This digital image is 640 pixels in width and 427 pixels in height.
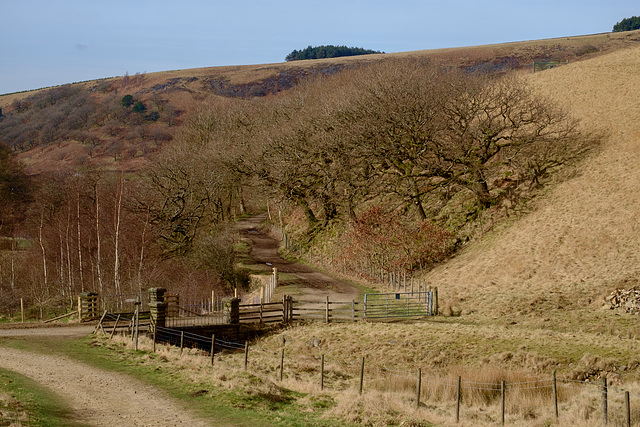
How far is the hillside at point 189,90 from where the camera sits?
131m

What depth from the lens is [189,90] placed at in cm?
18225

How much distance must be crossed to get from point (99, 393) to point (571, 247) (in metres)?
29.9

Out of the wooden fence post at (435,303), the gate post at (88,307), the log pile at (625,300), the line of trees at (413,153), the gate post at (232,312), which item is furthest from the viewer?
the line of trees at (413,153)

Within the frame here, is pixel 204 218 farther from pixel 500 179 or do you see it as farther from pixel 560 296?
pixel 560 296

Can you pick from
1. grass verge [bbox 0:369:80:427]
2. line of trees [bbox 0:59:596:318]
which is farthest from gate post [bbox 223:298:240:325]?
line of trees [bbox 0:59:596:318]

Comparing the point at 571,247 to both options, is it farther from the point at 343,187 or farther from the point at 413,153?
the point at 343,187

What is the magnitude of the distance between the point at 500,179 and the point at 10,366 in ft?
129

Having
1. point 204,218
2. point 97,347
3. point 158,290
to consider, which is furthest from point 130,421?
point 204,218

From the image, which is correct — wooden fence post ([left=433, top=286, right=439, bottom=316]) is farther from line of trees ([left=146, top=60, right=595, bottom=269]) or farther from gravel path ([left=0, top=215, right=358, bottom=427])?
gravel path ([left=0, top=215, right=358, bottom=427])

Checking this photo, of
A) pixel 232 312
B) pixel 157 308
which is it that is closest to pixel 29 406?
pixel 157 308

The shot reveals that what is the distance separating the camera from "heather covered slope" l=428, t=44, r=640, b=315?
34.0m

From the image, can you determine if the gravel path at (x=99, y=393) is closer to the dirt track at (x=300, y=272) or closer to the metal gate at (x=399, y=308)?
the metal gate at (x=399, y=308)

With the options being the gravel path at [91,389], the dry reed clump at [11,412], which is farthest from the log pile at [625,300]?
the dry reed clump at [11,412]

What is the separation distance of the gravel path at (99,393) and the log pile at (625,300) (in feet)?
72.9
